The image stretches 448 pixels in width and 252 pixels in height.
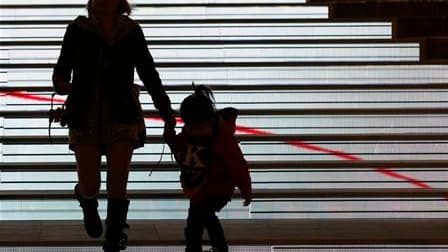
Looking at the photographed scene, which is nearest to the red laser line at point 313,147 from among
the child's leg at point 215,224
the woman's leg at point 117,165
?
the child's leg at point 215,224

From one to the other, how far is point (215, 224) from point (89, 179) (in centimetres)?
64

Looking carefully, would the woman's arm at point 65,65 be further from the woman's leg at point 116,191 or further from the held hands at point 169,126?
the held hands at point 169,126

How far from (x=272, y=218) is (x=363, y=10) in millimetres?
2095

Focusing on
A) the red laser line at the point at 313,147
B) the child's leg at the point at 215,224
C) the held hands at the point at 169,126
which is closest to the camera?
the held hands at the point at 169,126

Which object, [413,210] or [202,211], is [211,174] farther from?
[413,210]

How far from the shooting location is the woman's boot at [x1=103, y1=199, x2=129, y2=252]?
183 inches

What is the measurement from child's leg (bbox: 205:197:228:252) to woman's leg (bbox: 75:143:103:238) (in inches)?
20.0

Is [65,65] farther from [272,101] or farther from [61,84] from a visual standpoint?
[272,101]

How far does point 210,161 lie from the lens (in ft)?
15.8

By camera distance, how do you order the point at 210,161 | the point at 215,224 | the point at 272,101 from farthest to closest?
the point at 272,101 → the point at 215,224 → the point at 210,161

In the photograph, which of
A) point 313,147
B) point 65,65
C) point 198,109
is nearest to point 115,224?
point 198,109

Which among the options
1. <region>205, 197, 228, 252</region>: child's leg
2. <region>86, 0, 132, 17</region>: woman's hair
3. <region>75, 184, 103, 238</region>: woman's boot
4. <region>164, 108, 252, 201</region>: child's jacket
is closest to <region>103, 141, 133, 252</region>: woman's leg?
<region>75, 184, 103, 238</region>: woman's boot

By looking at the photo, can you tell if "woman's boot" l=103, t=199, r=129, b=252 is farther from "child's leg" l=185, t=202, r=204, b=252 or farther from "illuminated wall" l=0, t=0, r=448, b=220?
"illuminated wall" l=0, t=0, r=448, b=220

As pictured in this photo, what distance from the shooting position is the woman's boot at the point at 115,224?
465 cm
